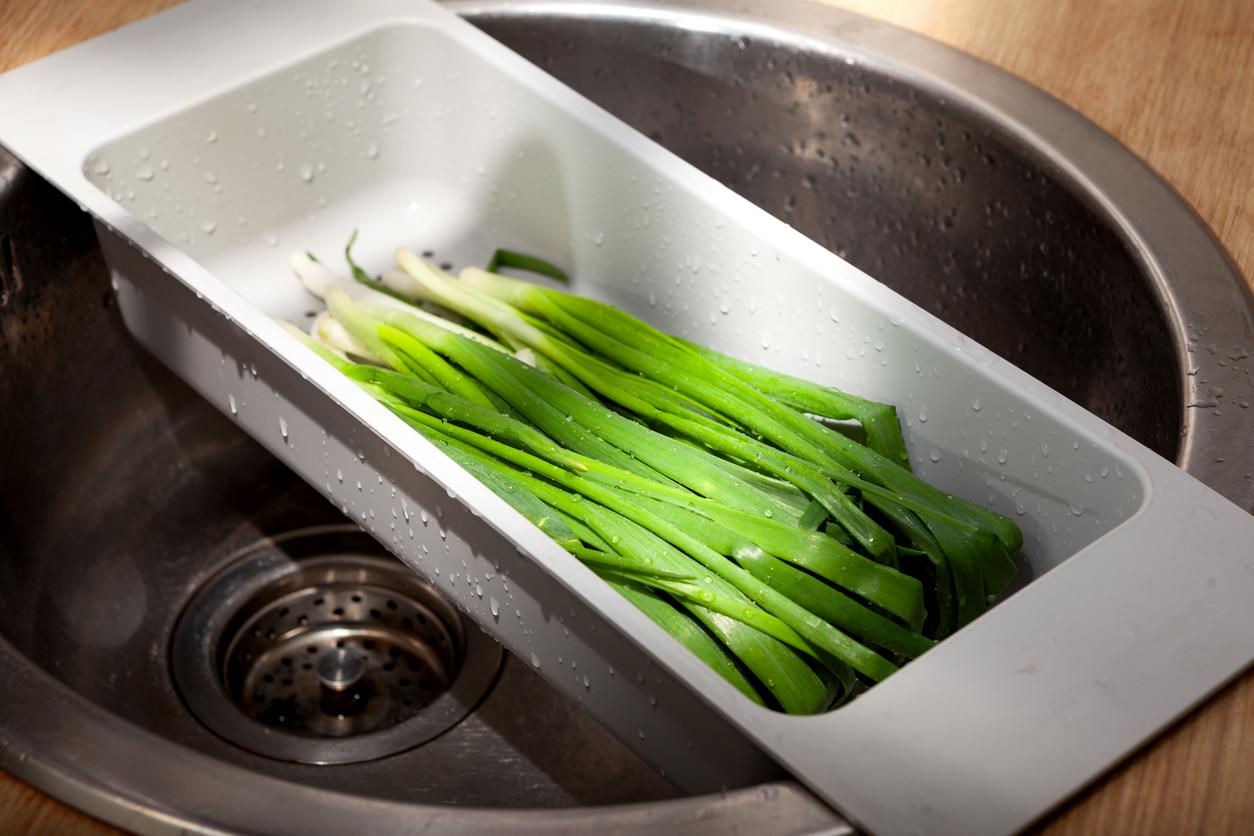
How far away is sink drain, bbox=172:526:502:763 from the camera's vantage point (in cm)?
155

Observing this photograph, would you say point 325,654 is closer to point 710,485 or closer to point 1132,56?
point 710,485

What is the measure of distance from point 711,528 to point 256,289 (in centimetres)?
73

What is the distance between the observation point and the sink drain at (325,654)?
5.08 feet

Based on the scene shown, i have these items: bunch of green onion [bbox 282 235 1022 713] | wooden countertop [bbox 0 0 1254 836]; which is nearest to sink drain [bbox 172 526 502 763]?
bunch of green onion [bbox 282 235 1022 713]

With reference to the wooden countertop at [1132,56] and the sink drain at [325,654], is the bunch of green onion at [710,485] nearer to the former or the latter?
the sink drain at [325,654]

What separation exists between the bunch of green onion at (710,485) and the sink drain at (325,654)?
31cm

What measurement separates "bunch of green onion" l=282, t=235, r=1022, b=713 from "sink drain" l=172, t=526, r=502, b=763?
0.31 meters

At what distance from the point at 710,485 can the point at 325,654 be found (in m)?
0.59

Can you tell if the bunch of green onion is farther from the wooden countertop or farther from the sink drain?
the wooden countertop

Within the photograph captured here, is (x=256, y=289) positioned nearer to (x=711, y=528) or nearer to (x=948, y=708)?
(x=711, y=528)

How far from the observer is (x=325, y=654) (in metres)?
1.64

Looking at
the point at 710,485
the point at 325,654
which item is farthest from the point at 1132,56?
the point at 325,654

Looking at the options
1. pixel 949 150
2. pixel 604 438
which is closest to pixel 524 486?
pixel 604 438

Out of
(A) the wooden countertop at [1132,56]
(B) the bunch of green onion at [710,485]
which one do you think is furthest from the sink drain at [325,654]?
(A) the wooden countertop at [1132,56]
